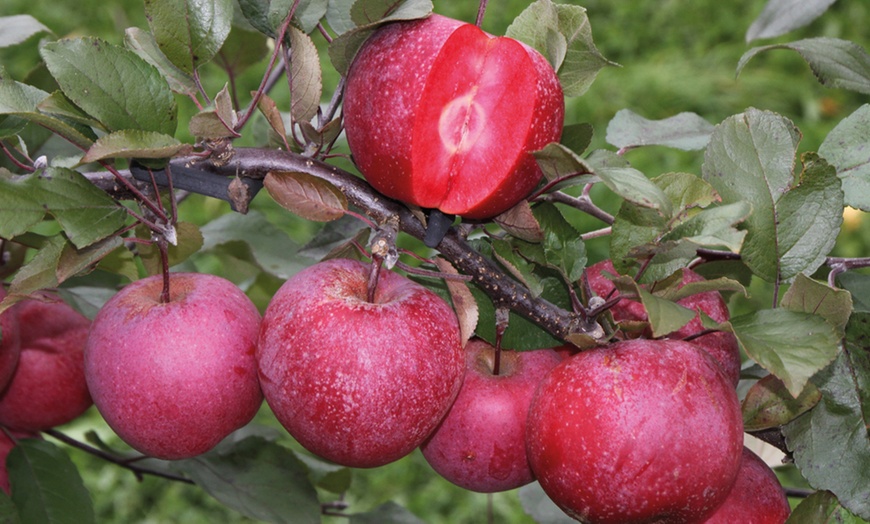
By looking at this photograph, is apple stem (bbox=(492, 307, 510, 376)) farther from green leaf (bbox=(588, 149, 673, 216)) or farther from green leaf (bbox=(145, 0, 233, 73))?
green leaf (bbox=(145, 0, 233, 73))

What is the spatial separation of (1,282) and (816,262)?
2.74 ft

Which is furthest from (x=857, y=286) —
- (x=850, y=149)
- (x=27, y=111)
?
(x=27, y=111)

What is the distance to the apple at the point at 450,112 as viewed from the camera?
705 mm

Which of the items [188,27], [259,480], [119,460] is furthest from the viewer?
[119,460]

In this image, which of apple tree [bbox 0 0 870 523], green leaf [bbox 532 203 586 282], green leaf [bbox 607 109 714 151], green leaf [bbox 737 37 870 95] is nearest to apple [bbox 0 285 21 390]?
apple tree [bbox 0 0 870 523]

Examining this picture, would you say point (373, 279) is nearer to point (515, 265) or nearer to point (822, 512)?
point (515, 265)

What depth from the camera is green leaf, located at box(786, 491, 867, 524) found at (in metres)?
0.79

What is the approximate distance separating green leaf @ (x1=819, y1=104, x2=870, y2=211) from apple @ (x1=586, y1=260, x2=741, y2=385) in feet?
0.56

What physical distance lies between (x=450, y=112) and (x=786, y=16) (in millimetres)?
683

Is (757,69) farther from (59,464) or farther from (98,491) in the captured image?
(59,464)

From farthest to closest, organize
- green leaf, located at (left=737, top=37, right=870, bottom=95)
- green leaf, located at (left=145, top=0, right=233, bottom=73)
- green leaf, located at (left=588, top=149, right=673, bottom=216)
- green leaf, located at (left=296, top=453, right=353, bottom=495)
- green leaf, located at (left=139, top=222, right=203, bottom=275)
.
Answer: green leaf, located at (left=296, top=453, right=353, bottom=495), green leaf, located at (left=737, top=37, right=870, bottom=95), green leaf, located at (left=139, top=222, right=203, bottom=275), green leaf, located at (left=145, top=0, right=233, bottom=73), green leaf, located at (left=588, top=149, right=673, bottom=216)

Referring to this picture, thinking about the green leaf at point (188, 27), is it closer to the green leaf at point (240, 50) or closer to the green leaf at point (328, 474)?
the green leaf at point (240, 50)

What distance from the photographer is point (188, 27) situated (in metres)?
0.77

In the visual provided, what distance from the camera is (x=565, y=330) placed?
0.80 metres
